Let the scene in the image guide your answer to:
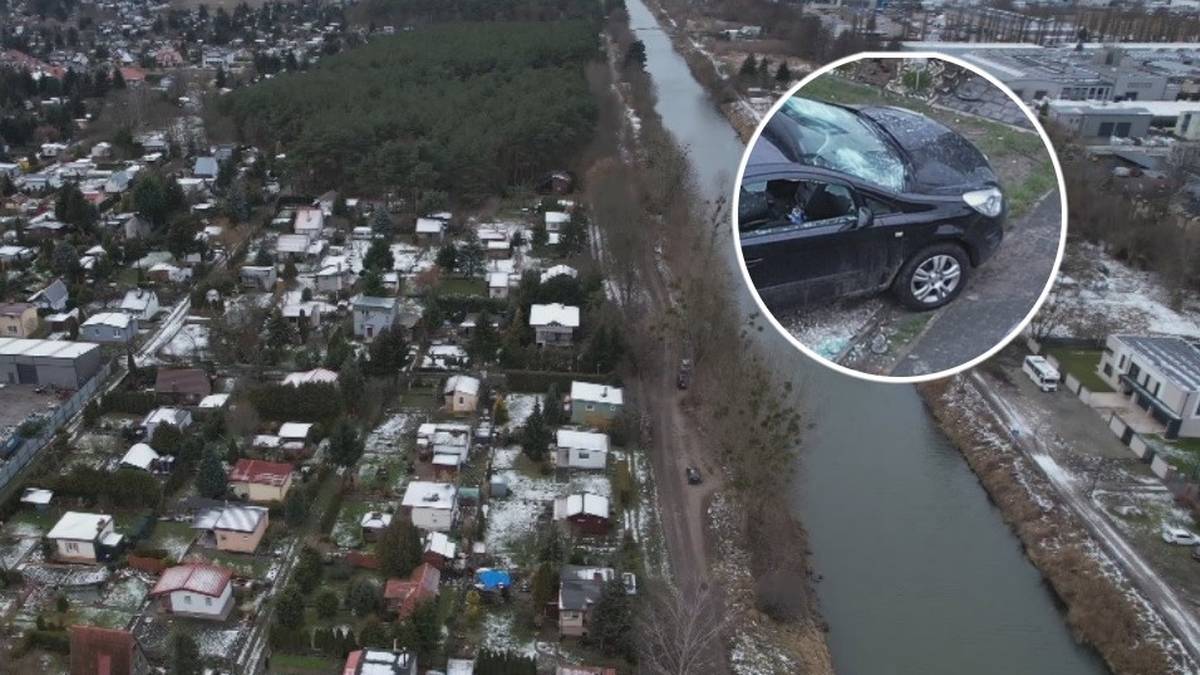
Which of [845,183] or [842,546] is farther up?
[845,183]

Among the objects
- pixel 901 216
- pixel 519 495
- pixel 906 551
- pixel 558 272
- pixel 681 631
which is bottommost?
pixel 906 551

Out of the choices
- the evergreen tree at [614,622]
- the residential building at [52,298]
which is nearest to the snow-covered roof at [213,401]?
the residential building at [52,298]

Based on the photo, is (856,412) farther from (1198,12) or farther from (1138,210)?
(1198,12)

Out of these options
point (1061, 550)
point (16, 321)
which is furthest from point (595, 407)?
point (16, 321)

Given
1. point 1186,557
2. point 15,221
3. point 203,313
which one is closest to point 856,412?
point 1186,557

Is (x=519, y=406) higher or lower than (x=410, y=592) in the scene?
lower

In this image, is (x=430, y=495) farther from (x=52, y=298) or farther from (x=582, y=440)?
(x=52, y=298)

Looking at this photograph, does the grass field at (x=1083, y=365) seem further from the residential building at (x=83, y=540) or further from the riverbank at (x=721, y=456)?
the residential building at (x=83, y=540)
